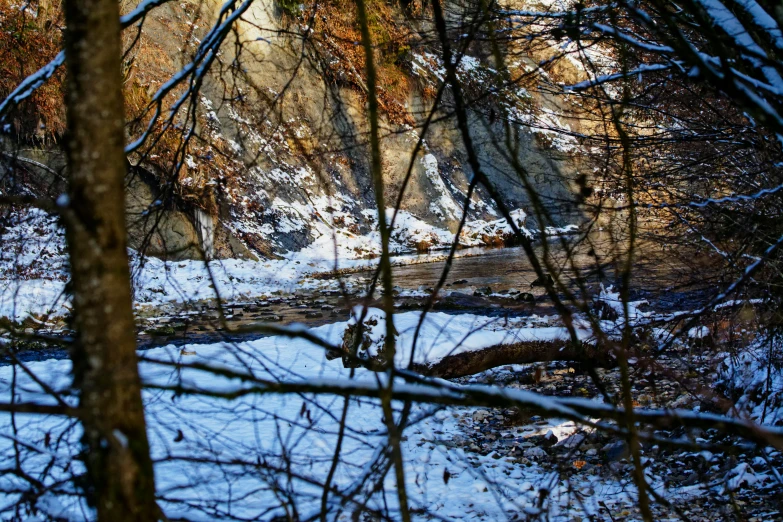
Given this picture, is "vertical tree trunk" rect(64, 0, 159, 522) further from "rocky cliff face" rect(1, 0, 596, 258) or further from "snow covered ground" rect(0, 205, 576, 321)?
"rocky cliff face" rect(1, 0, 596, 258)

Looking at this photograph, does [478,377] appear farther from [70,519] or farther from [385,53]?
[70,519]

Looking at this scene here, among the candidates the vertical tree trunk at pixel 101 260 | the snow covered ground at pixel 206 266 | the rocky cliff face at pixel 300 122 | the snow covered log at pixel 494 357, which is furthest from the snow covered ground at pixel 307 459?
the rocky cliff face at pixel 300 122

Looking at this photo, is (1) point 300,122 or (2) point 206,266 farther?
(1) point 300,122

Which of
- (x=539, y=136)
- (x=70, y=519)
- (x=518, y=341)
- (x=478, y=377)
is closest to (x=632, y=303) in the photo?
(x=518, y=341)

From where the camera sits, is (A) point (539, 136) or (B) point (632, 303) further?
(B) point (632, 303)

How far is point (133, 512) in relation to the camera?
3.75 feet

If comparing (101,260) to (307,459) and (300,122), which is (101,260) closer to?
(307,459)

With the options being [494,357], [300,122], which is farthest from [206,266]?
Answer: [494,357]

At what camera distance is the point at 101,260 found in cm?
112

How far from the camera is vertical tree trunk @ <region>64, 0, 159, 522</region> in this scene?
111 centimetres

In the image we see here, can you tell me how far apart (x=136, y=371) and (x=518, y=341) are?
7.19 meters

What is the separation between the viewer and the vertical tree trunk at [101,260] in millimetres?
1114

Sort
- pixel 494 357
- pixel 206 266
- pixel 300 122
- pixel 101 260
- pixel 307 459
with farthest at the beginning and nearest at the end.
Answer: pixel 494 357, pixel 300 122, pixel 307 459, pixel 206 266, pixel 101 260

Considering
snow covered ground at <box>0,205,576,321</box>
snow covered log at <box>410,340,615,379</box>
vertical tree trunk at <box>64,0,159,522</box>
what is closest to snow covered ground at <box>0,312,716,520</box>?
vertical tree trunk at <box>64,0,159,522</box>
